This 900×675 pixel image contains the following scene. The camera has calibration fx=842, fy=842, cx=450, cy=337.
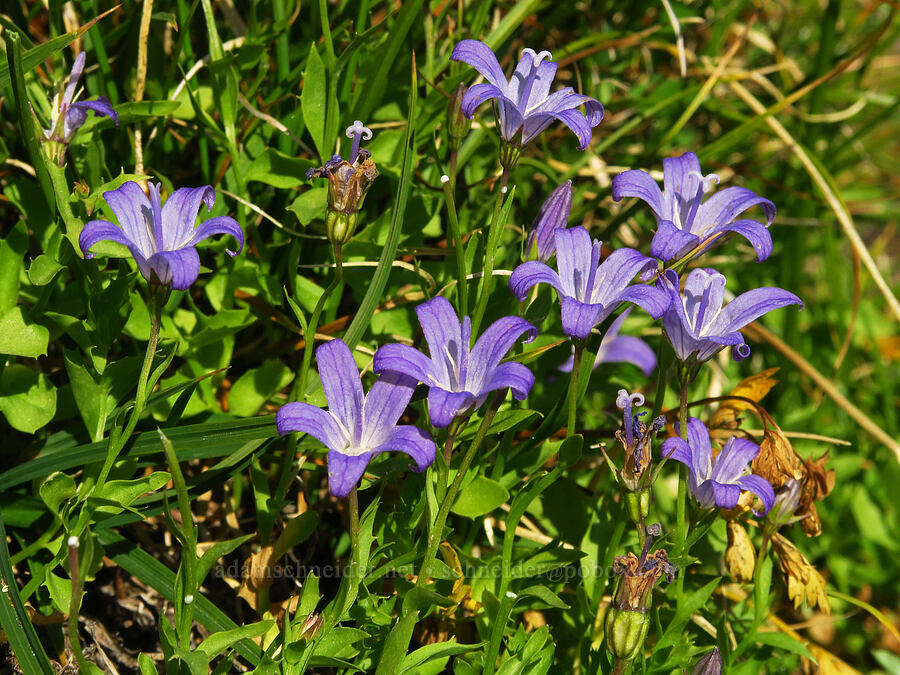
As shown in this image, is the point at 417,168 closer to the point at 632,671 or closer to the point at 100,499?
the point at 100,499

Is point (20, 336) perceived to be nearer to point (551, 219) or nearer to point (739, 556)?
point (551, 219)

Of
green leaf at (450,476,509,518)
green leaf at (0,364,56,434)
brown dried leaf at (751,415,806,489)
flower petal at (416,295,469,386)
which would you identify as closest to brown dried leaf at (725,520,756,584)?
brown dried leaf at (751,415,806,489)

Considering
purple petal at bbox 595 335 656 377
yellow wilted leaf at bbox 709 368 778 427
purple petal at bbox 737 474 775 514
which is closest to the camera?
purple petal at bbox 737 474 775 514

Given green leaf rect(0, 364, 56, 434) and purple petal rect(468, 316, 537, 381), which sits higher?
purple petal rect(468, 316, 537, 381)

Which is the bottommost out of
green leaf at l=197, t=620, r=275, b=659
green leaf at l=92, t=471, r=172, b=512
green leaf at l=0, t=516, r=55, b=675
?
green leaf at l=197, t=620, r=275, b=659

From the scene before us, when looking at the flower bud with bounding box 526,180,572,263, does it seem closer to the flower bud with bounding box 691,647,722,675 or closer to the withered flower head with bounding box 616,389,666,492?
the withered flower head with bounding box 616,389,666,492

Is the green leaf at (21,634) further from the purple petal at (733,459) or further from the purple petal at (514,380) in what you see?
the purple petal at (733,459)

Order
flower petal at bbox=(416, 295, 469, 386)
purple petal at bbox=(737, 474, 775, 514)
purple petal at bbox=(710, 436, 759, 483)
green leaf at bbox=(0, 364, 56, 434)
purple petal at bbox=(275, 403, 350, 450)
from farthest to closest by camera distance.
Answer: green leaf at bbox=(0, 364, 56, 434)
purple petal at bbox=(710, 436, 759, 483)
purple petal at bbox=(737, 474, 775, 514)
flower petal at bbox=(416, 295, 469, 386)
purple petal at bbox=(275, 403, 350, 450)
